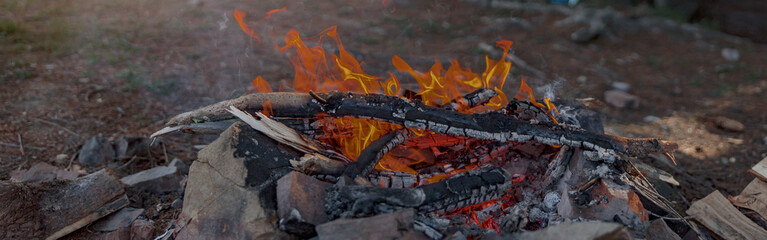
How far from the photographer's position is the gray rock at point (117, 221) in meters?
2.50

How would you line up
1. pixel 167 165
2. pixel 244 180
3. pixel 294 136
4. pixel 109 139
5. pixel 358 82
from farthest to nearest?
pixel 109 139 < pixel 167 165 < pixel 358 82 < pixel 294 136 < pixel 244 180

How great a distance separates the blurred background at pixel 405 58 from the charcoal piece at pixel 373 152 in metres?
1.23

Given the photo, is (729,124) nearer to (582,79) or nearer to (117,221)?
(582,79)

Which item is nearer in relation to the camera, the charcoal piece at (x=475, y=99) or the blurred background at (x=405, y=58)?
the charcoal piece at (x=475, y=99)

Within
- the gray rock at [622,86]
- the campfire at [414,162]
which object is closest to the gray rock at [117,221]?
the campfire at [414,162]

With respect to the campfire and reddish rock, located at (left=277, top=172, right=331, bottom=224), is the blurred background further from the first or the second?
reddish rock, located at (left=277, top=172, right=331, bottom=224)

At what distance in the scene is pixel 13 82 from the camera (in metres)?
4.48

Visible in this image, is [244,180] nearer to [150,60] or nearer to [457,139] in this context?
[457,139]

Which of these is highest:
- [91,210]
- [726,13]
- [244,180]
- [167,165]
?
[244,180]

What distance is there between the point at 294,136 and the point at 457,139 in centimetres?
93

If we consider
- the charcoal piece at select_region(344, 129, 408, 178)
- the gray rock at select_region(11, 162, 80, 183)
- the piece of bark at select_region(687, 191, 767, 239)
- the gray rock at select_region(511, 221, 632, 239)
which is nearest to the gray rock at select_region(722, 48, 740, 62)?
the piece of bark at select_region(687, 191, 767, 239)

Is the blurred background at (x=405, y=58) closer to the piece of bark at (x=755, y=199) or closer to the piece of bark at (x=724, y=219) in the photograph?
the piece of bark at (x=755, y=199)

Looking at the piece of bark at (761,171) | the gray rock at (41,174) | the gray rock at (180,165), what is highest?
the gray rock at (41,174)

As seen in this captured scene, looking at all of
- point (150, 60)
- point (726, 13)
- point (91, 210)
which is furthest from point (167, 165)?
point (726, 13)
